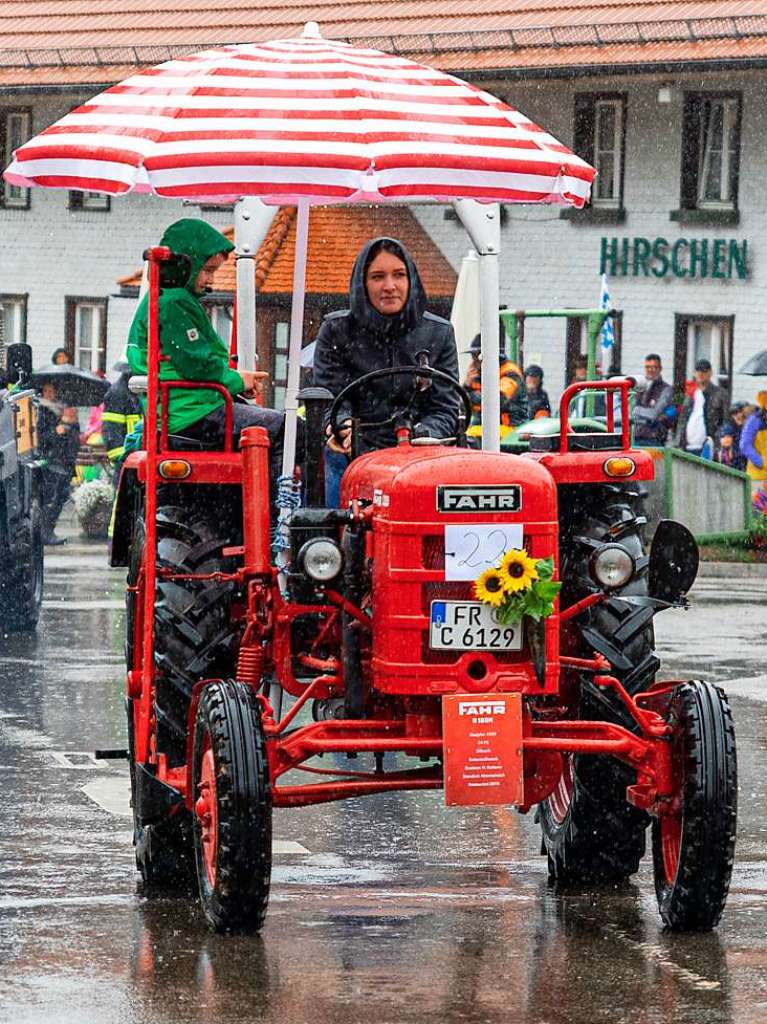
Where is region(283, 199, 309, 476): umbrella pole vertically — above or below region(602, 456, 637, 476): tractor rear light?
above

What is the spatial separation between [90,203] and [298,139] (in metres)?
35.3

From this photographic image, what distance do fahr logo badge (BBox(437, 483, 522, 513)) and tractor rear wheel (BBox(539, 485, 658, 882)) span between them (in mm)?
950

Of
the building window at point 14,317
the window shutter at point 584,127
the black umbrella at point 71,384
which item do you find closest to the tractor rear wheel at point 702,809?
the black umbrella at point 71,384

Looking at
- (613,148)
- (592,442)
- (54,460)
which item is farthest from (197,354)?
(613,148)

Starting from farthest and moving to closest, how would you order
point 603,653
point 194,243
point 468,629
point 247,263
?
point 247,263, point 194,243, point 603,653, point 468,629

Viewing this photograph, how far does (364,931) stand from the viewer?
7270 millimetres

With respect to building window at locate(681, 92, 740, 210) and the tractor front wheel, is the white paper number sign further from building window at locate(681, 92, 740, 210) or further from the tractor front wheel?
building window at locate(681, 92, 740, 210)

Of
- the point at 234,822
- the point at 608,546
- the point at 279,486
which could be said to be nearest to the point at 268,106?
the point at 279,486

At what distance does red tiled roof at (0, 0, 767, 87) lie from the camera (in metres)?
36.1

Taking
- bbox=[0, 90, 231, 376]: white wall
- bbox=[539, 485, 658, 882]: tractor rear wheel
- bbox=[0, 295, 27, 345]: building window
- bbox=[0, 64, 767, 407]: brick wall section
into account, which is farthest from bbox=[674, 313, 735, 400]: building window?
bbox=[539, 485, 658, 882]: tractor rear wheel

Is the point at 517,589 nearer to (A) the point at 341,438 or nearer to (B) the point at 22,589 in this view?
(A) the point at 341,438

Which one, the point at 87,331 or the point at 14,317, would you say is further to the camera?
the point at 14,317

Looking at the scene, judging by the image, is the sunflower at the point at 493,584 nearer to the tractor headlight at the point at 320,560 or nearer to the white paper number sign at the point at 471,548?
the white paper number sign at the point at 471,548


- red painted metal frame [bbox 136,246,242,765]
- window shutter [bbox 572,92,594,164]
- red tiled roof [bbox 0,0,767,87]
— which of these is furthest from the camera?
window shutter [bbox 572,92,594,164]
